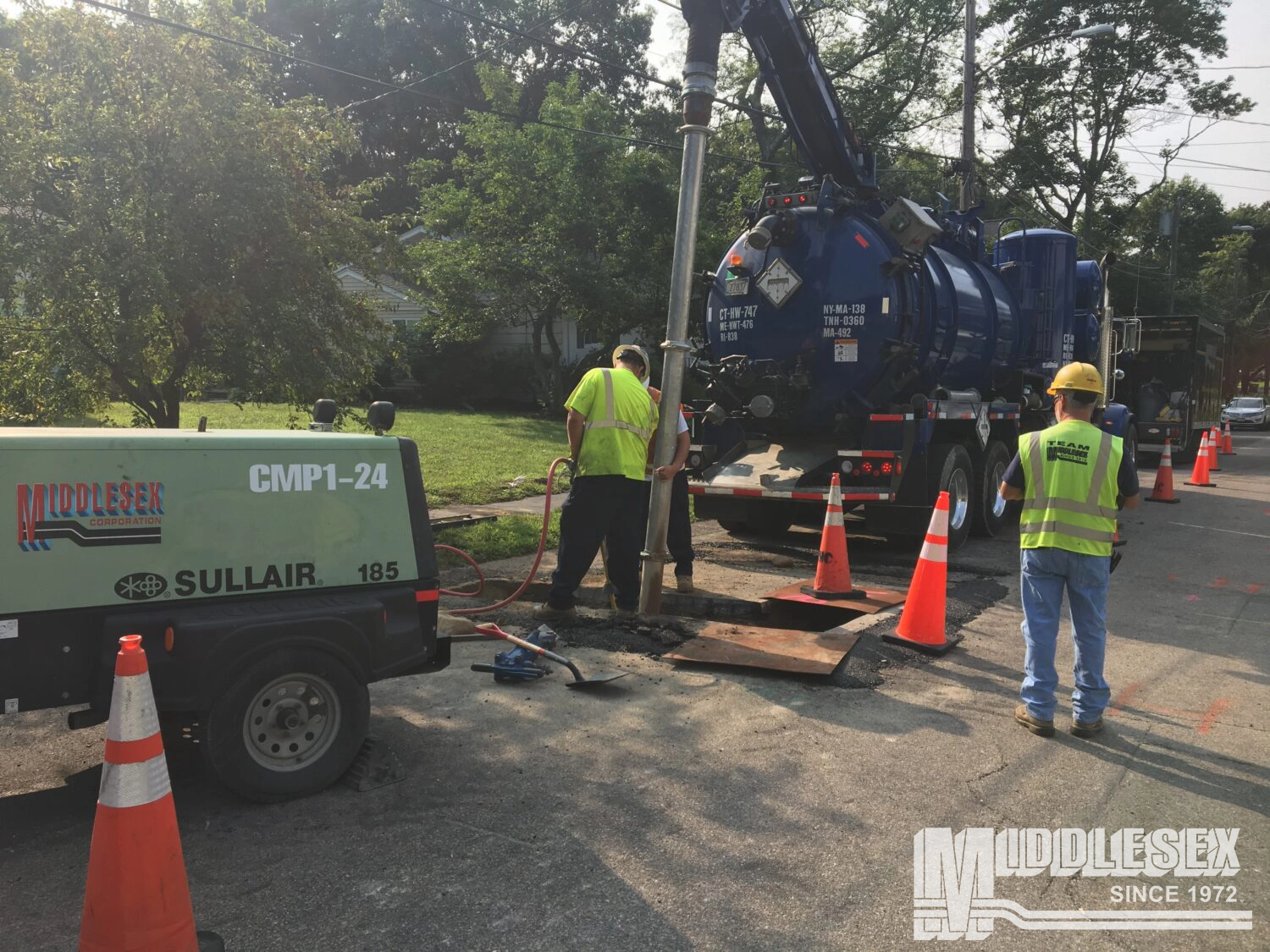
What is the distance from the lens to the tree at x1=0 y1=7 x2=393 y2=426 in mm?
7027

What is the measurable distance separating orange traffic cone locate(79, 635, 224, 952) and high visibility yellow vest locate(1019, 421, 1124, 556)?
13.0 feet

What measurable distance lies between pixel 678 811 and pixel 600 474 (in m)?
2.89

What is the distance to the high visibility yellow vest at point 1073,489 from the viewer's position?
4.62 meters

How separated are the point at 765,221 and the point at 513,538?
396 cm

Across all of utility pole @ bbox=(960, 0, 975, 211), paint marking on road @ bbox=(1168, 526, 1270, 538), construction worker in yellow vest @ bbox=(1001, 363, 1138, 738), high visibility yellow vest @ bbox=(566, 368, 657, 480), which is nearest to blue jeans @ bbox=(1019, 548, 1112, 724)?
construction worker in yellow vest @ bbox=(1001, 363, 1138, 738)

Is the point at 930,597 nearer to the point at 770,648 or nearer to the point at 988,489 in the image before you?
the point at 770,648

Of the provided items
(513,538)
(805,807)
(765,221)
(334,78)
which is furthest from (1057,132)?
(805,807)

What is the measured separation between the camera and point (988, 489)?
1056 centimetres

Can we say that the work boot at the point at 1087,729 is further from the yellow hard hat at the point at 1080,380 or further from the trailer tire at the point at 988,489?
the trailer tire at the point at 988,489

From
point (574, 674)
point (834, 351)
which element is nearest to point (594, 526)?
point (574, 674)

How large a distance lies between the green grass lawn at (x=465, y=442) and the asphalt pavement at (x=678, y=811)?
4.37 meters

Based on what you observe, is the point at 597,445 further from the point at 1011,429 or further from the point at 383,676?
the point at 1011,429

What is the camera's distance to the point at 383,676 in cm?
393

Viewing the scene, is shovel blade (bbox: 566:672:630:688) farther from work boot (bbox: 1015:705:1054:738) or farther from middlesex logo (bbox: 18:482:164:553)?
middlesex logo (bbox: 18:482:164:553)
